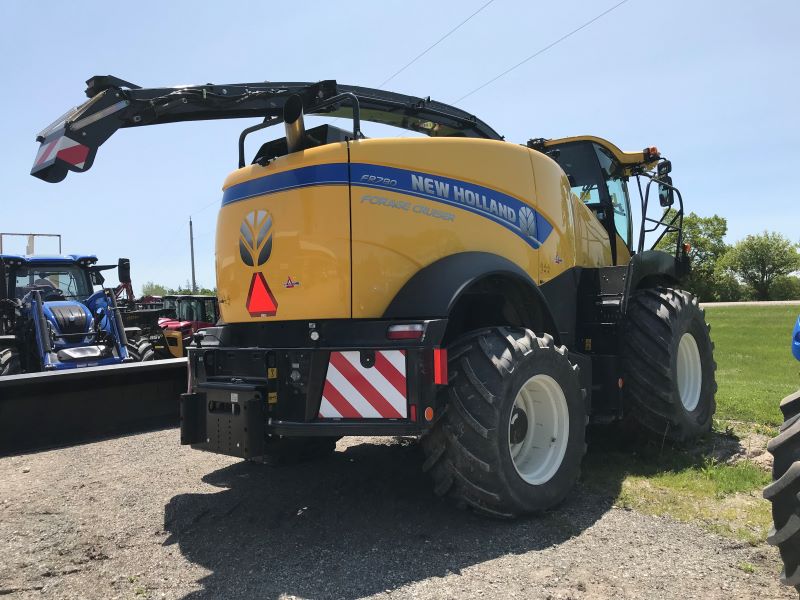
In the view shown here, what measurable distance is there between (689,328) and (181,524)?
15.8 feet

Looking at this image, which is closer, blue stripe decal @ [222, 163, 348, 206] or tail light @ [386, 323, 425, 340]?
tail light @ [386, 323, 425, 340]

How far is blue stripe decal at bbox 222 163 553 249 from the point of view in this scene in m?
3.80

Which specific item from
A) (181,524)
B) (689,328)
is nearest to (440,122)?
(689,328)

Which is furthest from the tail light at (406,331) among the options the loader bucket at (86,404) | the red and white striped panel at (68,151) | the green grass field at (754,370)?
the green grass field at (754,370)

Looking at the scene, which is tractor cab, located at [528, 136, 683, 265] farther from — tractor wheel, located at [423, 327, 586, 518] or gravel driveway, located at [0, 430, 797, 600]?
gravel driveway, located at [0, 430, 797, 600]

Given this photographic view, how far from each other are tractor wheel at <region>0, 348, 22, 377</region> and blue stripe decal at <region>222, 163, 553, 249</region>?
619 cm

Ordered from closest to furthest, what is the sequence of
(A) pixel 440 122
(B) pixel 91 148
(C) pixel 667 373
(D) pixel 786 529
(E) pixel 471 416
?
(D) pixel 786 529 → (E) pixel 471 416 → (B) pixel 91 148 → (C) pixel 667 373 → (A) pixel 440 122

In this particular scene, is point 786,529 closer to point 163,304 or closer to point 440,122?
point 440,122

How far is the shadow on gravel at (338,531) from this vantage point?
319 cm

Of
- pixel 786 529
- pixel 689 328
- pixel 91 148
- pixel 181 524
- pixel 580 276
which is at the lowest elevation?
pixel 181 524

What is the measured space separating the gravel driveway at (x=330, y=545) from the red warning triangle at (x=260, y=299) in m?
1.38

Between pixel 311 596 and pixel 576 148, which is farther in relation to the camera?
pixel 576 148

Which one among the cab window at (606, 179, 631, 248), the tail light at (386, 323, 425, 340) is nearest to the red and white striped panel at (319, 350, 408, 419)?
the tail light at (386, 323, 425, 340)

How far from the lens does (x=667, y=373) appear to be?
5223 millimetres
